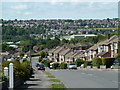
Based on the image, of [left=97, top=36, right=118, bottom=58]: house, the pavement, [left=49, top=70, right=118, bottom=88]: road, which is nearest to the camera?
the pavement

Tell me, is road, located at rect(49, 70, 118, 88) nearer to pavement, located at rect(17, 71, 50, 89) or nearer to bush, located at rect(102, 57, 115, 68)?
pavement, located at rect(17, 71, 50, 89)

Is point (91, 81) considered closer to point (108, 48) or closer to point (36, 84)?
point (36, 84)

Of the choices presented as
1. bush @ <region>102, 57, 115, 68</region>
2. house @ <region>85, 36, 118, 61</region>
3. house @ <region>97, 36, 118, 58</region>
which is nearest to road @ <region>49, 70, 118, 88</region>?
bush @ <region>102, 57, 115, 68</region>

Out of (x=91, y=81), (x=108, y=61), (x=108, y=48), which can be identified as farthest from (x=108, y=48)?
(x=91, y=81)

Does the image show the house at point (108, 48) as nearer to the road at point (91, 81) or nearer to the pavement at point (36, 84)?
the road at point (91, 81)

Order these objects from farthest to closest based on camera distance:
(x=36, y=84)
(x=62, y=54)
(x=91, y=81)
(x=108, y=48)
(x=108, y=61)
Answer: (x=62, y=54)
(x=108, y=48)
(x=108, y=61)
(x=91, y=81)
(x=36, y=84)

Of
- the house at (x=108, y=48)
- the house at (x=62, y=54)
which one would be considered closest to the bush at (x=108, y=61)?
the house at (x=108, y=48)

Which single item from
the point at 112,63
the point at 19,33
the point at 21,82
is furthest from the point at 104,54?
the point at 19,33

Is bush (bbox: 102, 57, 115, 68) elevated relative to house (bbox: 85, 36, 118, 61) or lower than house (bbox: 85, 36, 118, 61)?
lower

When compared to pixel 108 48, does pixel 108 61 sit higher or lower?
lower

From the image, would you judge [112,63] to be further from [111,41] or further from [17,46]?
[17,46]

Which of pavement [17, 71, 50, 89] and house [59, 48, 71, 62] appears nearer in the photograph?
pavement [17, 71, 50, 89]

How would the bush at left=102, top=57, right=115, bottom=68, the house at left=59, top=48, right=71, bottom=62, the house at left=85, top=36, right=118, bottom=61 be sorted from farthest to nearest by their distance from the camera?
the house at left=59, top=48, right=71, bottom=62
the house at left=85, top=36, right=118, bottom=61
the bush at left=102, top=57, right=115, bottom=68

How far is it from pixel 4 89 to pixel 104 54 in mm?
65934
